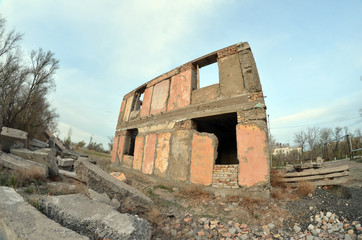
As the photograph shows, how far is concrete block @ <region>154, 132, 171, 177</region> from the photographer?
22.1ft

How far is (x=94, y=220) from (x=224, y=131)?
7390mm

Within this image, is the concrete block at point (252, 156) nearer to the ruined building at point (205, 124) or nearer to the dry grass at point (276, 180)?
the ruined building at point (205, 124)

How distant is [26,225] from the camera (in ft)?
6.12

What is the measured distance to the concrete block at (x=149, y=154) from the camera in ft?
24.2

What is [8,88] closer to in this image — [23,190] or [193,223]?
[23,190]

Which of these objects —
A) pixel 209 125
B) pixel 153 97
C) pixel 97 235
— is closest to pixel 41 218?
pixel 97 235

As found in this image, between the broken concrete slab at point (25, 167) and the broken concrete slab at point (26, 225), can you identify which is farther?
the broken concrete slab at point (25, 167)

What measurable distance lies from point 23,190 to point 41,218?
257cm

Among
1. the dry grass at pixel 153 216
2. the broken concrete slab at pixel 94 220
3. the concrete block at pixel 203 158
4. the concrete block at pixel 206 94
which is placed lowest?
the dry grass at pixel 153 216

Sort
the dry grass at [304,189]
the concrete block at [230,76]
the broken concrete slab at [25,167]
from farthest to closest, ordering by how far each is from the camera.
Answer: the concrete block at [230,76] < the broken concrete slab at [25,167] < the dry grass at [304,189]

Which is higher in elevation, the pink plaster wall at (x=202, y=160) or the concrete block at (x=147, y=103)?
the concrete block at (x=147, y=103)

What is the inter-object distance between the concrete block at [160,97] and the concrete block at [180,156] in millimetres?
1896

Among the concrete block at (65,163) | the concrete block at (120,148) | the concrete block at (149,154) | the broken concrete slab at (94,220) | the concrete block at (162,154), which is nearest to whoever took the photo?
the broken concrete slab at (94,220)

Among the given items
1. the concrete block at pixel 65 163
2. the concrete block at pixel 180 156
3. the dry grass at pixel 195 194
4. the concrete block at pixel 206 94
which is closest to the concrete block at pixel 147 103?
the concrete block at pixel 180 156
